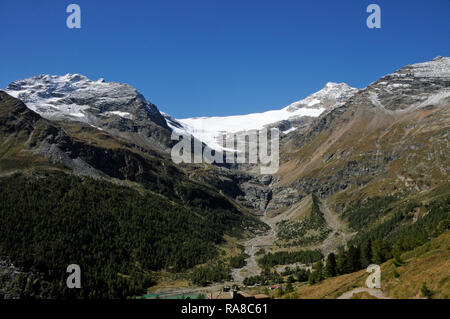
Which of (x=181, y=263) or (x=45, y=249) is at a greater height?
(x=45, y=249)

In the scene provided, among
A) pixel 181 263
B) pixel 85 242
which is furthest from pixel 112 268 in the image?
pixel 181 263

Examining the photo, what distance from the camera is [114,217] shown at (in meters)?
197

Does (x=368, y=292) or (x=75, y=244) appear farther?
(x=75, y=244)

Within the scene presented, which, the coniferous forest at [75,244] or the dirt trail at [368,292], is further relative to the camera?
the coniferous forest at [75,244]

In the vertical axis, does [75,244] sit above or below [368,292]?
above

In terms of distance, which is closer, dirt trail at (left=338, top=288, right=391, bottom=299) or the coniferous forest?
dirt trail at (left=338, top=288, right=391, bottom=299)

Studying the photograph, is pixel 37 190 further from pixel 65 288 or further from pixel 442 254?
pixel 442 254

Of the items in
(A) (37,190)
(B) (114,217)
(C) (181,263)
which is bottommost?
(C) (181,263)

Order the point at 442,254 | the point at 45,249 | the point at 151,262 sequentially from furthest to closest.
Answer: the point at 151,262
the point at 45,249
the point at 442,254
